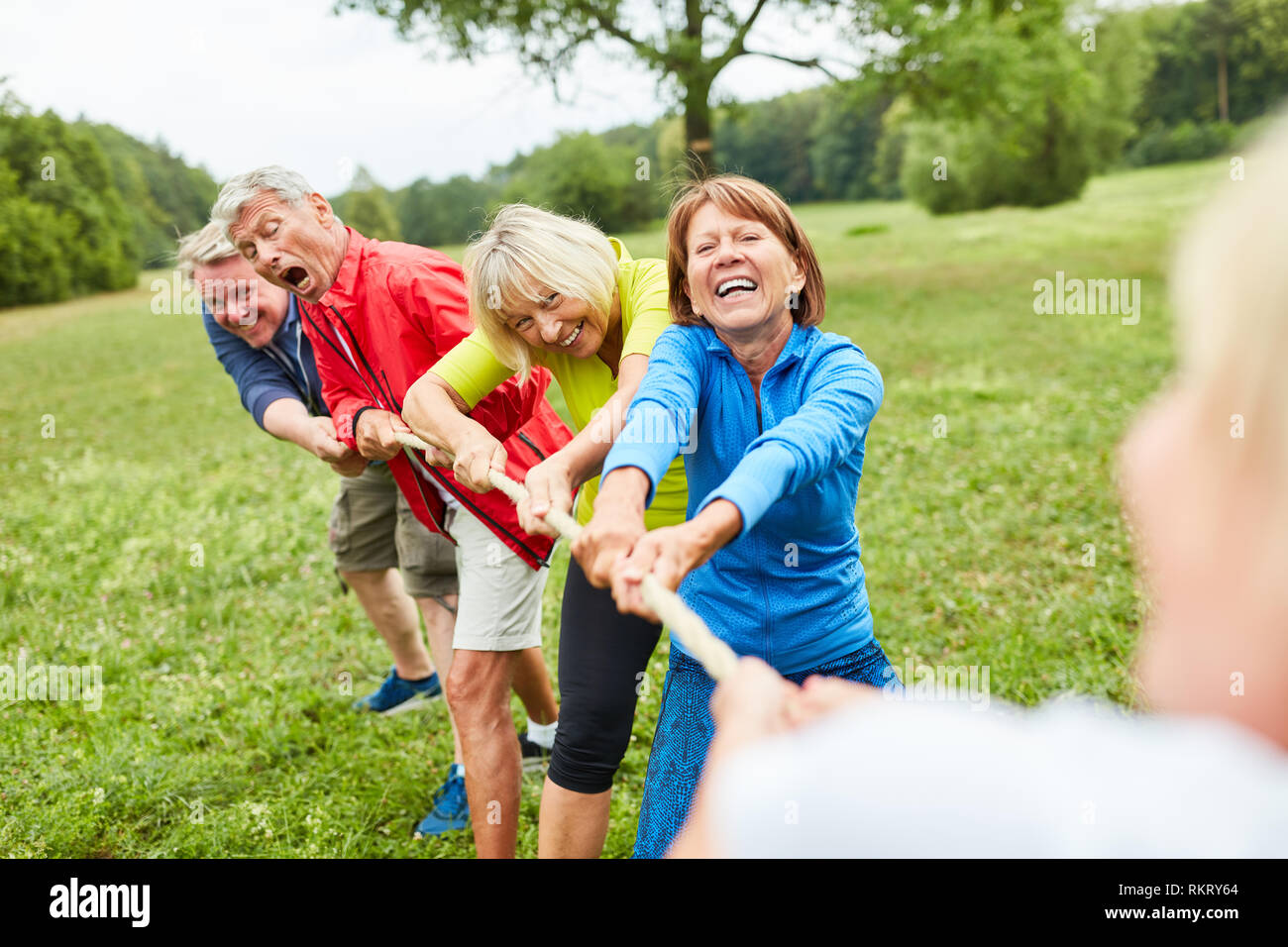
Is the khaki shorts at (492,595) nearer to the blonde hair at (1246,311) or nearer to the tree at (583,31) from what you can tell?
the blonde hair at (1246,311)

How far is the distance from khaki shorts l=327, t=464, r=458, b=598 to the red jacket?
0.52 metres

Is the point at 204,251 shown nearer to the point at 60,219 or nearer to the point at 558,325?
the point at 558,325

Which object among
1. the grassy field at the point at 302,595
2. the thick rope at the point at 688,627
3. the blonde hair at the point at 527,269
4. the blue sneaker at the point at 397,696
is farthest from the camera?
the blue sneaker at the point at 397,696

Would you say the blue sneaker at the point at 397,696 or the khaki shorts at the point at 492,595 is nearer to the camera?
the khaki shorts at the point at 492,595

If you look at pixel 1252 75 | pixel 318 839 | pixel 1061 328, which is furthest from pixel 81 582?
pixel 1252 75

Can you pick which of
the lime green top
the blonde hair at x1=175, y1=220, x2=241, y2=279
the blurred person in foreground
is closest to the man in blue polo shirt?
the blonde hair at x1=175, y1=220, x2=241, y2=279

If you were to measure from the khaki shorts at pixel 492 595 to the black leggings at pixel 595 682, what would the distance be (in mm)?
475

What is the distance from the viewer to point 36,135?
4131 cm

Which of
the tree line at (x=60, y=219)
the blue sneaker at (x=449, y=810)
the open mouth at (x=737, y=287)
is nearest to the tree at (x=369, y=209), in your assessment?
the tree line at (x=60, y=219)

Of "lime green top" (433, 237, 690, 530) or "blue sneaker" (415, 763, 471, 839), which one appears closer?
"lime green top" (433, 237, 690, 530)

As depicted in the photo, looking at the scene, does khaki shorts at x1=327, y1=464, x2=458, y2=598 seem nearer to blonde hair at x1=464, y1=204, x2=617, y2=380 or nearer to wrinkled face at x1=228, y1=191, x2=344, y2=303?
wrinkled face at x1=228, y1=191, x2=344, y2=303

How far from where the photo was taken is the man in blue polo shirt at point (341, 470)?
4.02 meters

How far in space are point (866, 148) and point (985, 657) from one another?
2626 inches

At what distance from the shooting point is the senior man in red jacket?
10.5 ft
